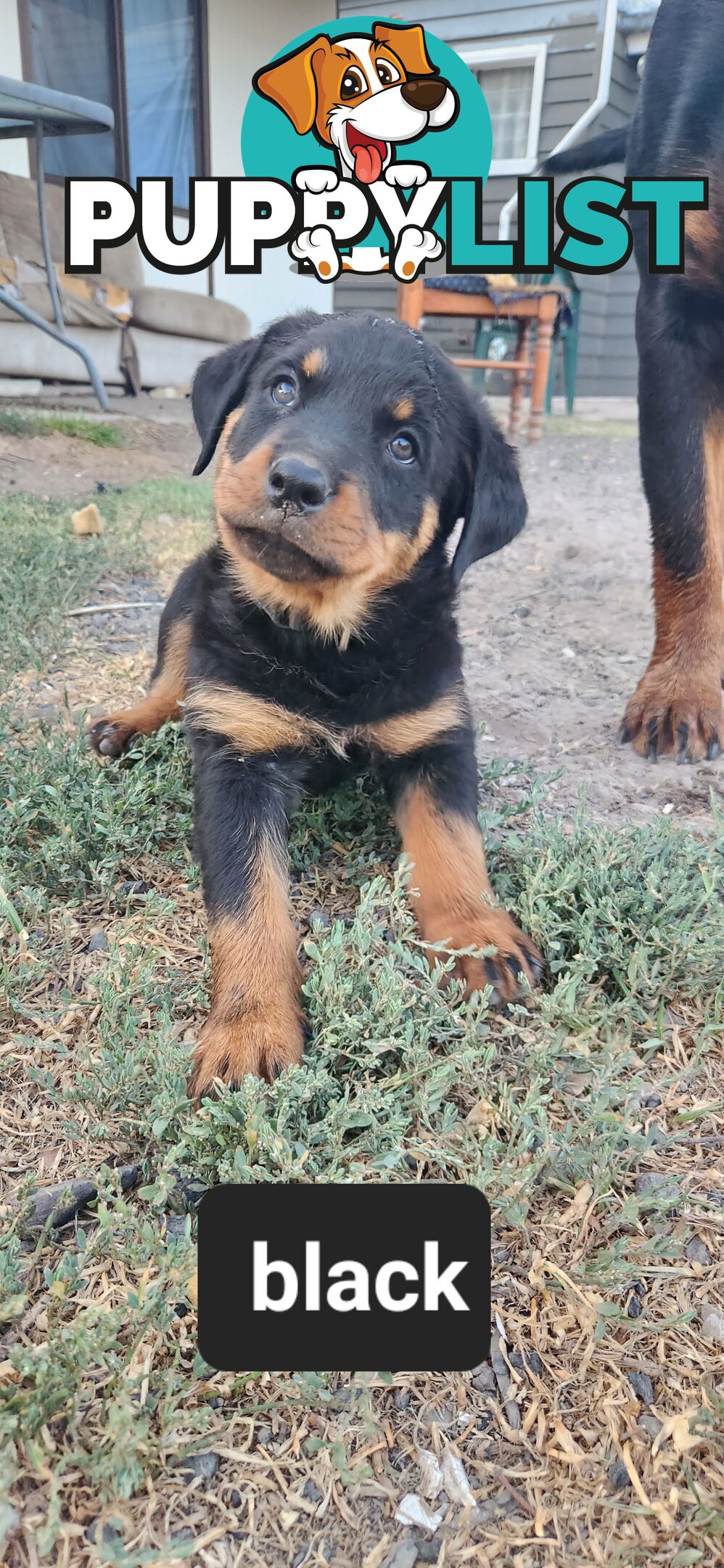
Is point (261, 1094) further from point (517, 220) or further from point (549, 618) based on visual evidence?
point (549, 618)

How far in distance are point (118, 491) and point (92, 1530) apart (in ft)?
17.3

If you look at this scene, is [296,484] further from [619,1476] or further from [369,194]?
[369,194]

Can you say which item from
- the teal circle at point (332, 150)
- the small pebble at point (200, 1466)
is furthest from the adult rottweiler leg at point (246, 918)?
the teal circle at point (332, 150)

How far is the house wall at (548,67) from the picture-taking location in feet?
14.3

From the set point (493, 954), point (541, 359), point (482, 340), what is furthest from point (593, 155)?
point (482, 340)

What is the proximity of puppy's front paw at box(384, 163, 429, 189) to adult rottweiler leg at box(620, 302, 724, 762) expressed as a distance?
0.83m

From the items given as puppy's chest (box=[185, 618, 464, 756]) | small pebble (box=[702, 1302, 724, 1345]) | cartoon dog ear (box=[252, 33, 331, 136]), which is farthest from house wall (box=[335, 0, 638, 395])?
small pebble (box=[702, 1302, 724, 1345])

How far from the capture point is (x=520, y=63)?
6.34 metres

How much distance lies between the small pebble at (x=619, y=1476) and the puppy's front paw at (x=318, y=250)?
116 inches

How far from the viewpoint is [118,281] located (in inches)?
333

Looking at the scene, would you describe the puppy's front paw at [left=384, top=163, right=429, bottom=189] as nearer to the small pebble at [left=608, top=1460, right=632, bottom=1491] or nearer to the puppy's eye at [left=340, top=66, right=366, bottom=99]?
the puppy's eye at [left=340, top=66, right=366, bottom=99]

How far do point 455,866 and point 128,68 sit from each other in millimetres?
7952

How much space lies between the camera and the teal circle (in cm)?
287

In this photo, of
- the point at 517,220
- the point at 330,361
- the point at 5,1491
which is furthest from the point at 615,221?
the point at 5,1491
